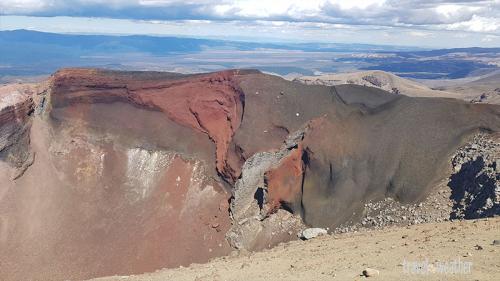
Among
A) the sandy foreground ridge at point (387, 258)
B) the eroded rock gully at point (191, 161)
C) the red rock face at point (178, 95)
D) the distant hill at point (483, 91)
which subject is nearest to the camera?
the sandy foreground ridge at point (387, 258)

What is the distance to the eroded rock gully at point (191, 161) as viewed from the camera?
30.9 metres

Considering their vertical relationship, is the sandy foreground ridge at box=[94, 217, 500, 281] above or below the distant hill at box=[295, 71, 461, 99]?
above

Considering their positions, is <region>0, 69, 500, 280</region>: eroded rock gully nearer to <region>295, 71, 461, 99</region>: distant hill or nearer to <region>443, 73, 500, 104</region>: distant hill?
<region>443, 73, 500, 104</region>: distant hill

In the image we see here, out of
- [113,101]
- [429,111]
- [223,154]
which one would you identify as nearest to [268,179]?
[223,154]

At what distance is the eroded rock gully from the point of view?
30.9m

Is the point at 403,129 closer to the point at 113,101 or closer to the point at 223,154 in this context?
the point at 223,154

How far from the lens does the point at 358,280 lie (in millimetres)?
15258

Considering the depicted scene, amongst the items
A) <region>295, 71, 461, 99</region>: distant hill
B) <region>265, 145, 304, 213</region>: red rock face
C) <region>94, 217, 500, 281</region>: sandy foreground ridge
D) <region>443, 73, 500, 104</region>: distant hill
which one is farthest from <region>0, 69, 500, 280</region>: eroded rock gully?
<region>295, 71, 461, 99</region>: distant hill

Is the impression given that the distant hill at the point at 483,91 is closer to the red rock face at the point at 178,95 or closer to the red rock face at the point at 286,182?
the red rock face at the point at 178,95

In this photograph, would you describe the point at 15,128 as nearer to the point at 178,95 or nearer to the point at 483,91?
the point at 178,95

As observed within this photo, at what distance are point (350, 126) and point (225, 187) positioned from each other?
9417mm

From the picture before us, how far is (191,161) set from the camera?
37062 mm

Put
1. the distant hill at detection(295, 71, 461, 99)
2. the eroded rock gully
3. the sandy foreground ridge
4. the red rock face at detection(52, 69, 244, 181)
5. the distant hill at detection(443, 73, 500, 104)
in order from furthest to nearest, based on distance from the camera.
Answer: the distant hill at detection(295, 71, 461, 99)
the distant hill at detection(443, 73, 500, 104)
the red rock face at detection(52, 69, 244, 181)
the eroded rock gully
the sandy foreground ridge

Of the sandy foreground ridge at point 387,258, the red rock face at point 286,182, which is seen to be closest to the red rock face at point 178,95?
the red rock face at point 286,182
